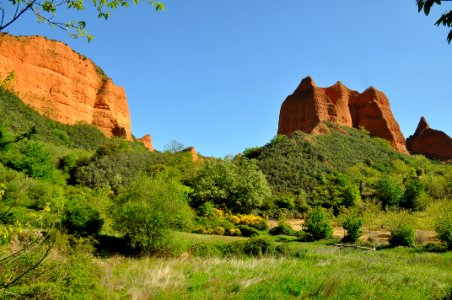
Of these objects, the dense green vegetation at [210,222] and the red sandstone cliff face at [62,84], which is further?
the red sandstone cliff face at [62,84]

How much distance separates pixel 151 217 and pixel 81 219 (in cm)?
456

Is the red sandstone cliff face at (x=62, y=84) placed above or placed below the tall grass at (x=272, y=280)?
above

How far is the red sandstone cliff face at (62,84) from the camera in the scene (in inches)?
2635

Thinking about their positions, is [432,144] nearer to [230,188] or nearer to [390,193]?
[390,193]

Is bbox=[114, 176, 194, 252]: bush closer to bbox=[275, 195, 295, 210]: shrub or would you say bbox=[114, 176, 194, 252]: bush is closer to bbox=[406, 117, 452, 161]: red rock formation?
bbox=[275, 195, 295, 210]: shrub

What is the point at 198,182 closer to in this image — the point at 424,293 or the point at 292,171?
the point at 292,171

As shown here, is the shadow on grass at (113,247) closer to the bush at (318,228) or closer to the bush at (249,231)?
the bush at (249,231)

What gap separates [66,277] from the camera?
474 inches

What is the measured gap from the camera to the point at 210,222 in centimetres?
3384

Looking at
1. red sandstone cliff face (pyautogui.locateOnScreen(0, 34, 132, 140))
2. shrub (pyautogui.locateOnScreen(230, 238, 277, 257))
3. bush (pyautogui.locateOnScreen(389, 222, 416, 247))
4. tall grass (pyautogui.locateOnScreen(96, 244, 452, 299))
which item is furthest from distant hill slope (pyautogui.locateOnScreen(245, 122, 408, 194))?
red sandstone cliff face (pyautogui.locateOnScreen(0, 34, 132, 140))

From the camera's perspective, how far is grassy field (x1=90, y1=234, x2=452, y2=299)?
13086 mm

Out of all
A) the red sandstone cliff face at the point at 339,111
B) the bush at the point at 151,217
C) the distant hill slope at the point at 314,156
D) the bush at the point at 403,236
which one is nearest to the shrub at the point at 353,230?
the bush at the point at 403,236

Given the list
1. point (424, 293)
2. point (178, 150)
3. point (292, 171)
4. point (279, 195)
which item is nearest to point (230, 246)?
point (424, 293)

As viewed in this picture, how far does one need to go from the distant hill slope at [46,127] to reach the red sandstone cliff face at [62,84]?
3.00 metres
